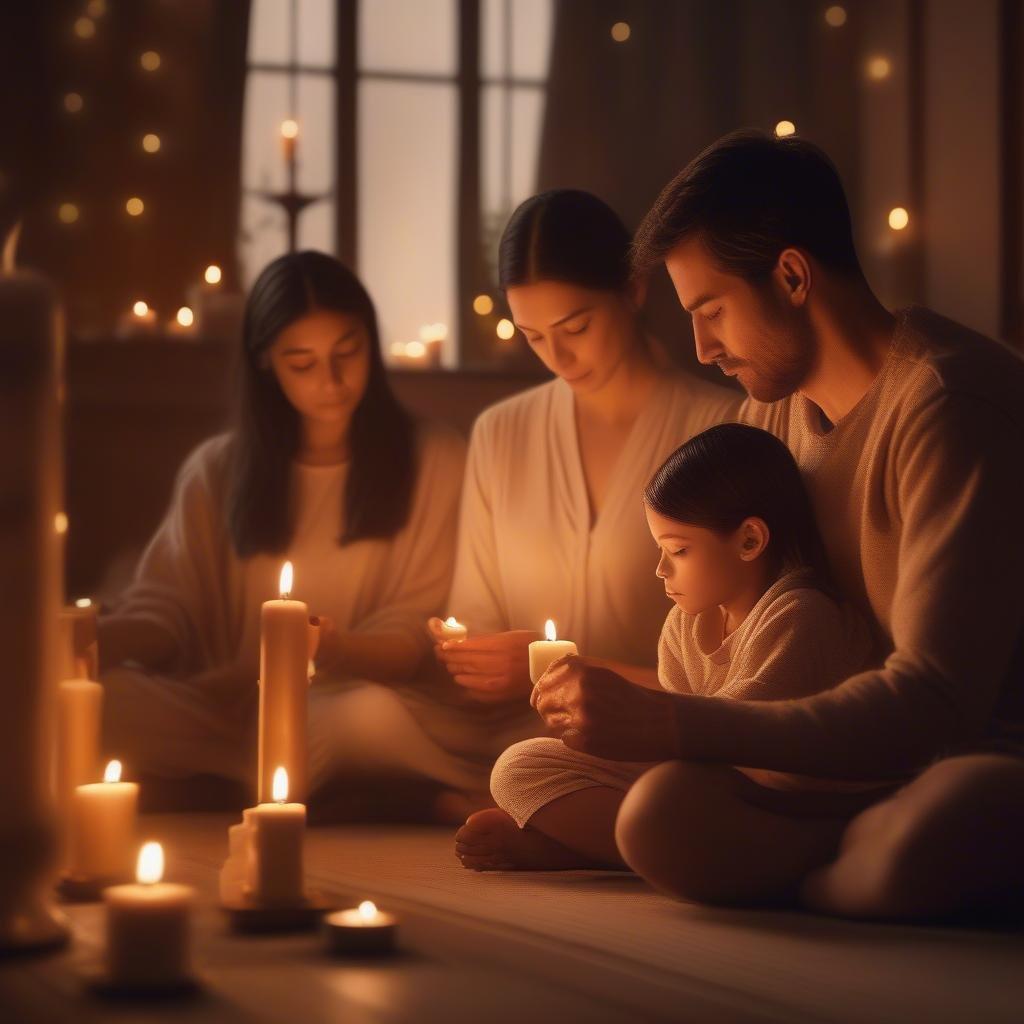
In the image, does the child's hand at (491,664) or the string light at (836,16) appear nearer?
the child's hand at (491,664)

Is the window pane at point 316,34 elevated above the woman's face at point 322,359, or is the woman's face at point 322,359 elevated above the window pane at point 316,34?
the window pane at point 316,34

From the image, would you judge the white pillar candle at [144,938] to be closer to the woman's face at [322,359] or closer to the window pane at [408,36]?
the woman's face at [322,359]

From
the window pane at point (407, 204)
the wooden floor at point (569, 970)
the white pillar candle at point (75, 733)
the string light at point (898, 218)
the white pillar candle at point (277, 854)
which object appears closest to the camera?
the wooden floor at point (569, 970)

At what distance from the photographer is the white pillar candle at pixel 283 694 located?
2.06 m

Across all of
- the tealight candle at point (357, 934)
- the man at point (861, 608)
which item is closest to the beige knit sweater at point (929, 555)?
the man at point (861, 608)

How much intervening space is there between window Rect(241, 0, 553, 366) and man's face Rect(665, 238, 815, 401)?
3026 millimetres

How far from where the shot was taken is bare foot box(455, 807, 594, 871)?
97.6 inches

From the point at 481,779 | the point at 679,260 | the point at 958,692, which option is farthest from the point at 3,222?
the point at 481,779

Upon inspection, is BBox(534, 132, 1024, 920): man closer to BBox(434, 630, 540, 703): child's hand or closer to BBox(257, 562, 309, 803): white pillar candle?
BBox(257, 562, 309, 803): white pillar candle

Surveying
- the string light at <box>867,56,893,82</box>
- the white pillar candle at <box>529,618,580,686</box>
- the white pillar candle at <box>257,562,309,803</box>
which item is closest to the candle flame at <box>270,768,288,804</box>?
the white pillar candle at <box>257,562,309,803</box>

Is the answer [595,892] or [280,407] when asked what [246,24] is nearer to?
[280,407]

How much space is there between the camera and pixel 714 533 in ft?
7.61

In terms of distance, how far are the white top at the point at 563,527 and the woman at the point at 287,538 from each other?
0.77ft

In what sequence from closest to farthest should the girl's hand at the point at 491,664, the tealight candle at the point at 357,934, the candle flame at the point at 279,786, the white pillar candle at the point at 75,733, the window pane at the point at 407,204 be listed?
the tealight candle at the point at 357,934 → the candle flame at the point at 279,786 → the white pillar candle at the point at 75,733 → the girl's hand at the point at 491,664 → the window pane at the point at 407,204
